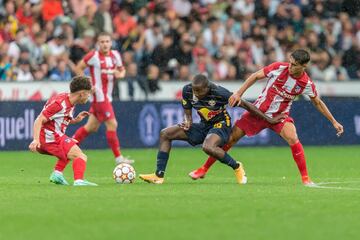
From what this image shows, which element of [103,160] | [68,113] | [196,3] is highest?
[196,3]

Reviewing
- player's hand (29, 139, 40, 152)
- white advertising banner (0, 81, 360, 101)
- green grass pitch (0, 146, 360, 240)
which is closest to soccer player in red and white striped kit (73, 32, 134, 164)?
green grass pitch (0, 146, 360, 240)

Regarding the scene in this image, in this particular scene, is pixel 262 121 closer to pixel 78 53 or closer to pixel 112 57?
pixel 112 57

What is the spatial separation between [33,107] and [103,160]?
10.0ft

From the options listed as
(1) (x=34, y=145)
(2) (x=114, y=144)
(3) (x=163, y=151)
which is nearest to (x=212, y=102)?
(3) (x=163, y=151)

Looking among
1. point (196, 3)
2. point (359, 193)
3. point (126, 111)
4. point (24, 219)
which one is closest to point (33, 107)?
point (126, 111)

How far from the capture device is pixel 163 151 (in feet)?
45.3

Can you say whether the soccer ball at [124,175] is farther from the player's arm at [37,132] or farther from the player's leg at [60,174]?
the player's arm at [37,132]

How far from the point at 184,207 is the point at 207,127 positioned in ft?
11.0

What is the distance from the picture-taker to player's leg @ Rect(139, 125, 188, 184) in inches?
543

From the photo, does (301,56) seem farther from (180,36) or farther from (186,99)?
(180,36)

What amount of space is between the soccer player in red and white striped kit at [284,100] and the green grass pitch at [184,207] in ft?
1.74

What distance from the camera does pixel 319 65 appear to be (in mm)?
26391

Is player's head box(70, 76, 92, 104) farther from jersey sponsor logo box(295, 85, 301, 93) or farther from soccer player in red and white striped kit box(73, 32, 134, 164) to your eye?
soccer player in red and white striped kit box(73, 32, 134, 164)

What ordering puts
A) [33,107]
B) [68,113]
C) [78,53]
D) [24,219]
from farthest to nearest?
[78,53], [33,107], [68,113], [24,219]
